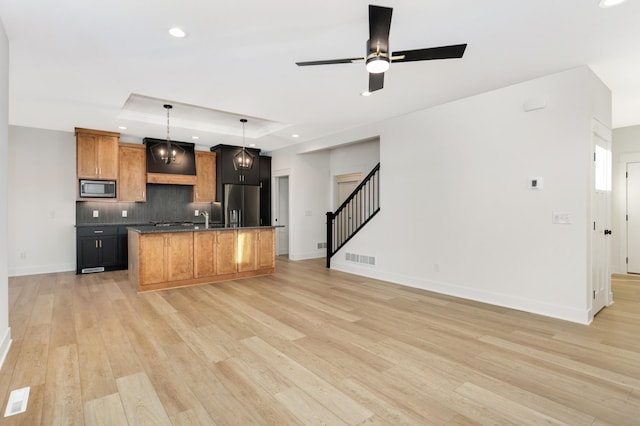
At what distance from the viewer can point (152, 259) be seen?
5059 mm

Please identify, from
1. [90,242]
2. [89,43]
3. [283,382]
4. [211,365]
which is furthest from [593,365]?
[90,242]

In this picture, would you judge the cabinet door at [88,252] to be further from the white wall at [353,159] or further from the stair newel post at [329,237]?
the white wall at [353,159]

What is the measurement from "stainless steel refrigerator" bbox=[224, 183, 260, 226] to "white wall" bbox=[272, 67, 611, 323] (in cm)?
386

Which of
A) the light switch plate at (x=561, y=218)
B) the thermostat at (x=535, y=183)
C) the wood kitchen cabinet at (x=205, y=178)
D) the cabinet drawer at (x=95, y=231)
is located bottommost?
the cabinet drawer at (x=95, y=231)

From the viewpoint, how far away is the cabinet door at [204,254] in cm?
548

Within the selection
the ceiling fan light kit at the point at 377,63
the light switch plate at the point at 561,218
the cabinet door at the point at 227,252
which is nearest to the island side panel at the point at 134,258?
the cabinet door at the point at 227,252

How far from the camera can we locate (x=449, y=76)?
152 inches

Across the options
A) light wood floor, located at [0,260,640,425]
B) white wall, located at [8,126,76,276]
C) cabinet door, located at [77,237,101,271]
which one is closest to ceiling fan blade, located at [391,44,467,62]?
light wood floor, located at [0,260,640,425]

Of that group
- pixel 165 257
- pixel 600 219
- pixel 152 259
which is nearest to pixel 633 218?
pixel 600 219

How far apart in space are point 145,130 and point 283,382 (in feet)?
19.7

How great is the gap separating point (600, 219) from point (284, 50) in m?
4.37

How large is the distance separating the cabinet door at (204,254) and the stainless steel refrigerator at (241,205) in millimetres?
2206

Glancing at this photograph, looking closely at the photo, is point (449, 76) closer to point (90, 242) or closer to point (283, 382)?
point (283, 382)

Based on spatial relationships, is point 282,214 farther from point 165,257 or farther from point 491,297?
point 491,297
